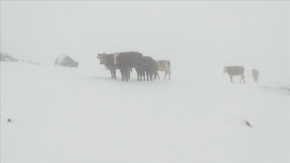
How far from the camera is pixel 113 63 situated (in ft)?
46.2

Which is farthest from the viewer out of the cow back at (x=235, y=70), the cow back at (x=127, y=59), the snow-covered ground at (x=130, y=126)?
the cow back at (x=235, y=70)

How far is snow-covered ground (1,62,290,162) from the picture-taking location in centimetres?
676

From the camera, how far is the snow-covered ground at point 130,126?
676 centimetres

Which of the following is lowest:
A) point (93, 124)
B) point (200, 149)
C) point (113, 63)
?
point (200, 149)

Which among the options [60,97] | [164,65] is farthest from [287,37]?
[60,97]

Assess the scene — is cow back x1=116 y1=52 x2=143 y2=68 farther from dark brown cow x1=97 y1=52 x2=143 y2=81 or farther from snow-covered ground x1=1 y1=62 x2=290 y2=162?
snow-covered ground x1=1 y1=62 x2=290 y2=162

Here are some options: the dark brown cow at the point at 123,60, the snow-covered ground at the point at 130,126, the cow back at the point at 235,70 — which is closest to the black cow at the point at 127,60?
the dark brown cow at the point at 123,60

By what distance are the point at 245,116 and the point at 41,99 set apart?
7684 millimetres

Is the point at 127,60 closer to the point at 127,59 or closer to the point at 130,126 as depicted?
the point at 127,59

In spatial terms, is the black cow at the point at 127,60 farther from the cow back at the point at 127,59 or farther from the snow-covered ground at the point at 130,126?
the snow-covered ground at the point at 130,126

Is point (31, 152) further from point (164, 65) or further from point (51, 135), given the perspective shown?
point (164, 65)

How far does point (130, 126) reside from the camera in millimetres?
7988

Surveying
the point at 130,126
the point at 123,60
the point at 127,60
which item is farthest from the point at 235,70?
the point at 130,126

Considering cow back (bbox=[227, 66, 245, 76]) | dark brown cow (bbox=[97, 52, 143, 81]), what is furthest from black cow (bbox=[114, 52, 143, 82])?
cow back (bbox=[227, 66, 245, 76])
